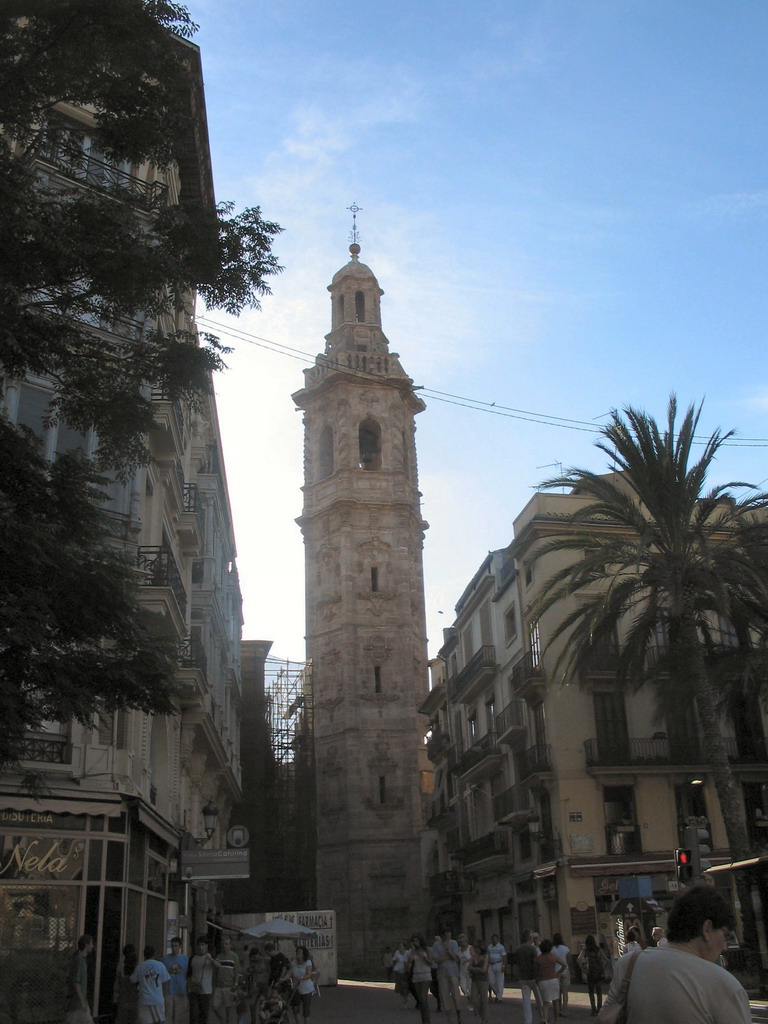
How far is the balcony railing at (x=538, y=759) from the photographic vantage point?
30.0 meters

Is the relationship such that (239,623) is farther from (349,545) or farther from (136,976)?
(136,976)

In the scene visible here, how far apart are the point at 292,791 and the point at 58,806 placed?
37.9 m

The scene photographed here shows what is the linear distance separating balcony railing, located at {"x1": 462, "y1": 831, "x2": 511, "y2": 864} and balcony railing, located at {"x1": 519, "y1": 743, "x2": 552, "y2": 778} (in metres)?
4.07

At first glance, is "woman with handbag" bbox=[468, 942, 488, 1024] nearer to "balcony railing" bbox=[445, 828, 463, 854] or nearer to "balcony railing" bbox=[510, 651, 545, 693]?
"balcony railing" bbox=[510, 651, 545, 693]

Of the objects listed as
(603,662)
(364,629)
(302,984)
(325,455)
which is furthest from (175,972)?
(325,455)

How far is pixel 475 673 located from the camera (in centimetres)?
3875

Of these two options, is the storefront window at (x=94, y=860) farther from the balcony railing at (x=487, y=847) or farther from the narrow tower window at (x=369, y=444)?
the narrow tower window at (x=369, y=444)

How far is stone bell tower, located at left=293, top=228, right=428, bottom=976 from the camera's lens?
4597 cm

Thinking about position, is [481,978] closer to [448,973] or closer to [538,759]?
[448,973]

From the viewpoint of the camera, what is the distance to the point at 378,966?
45031mm

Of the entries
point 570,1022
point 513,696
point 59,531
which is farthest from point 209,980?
point 513,696

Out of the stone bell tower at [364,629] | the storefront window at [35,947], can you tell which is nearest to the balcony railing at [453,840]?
the stone bell tower at [364,629]

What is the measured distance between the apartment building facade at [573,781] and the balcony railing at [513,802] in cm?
6

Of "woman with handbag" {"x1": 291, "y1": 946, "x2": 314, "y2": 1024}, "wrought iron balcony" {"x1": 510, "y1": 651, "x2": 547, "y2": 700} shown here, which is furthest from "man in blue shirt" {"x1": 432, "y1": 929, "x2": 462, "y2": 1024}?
"wrought iron balcony" {"x1": 510, "y1": 651, "x2": 547, "y2": 700}
